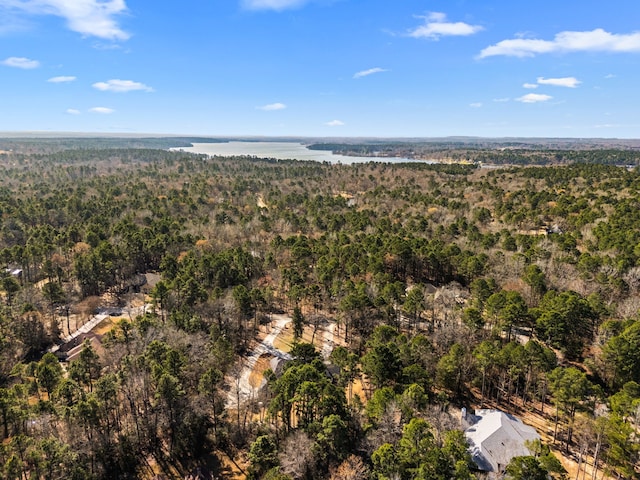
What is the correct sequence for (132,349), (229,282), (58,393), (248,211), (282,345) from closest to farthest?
(58,393)
(132,349)
(282,345)
(229,282)
(248,211)

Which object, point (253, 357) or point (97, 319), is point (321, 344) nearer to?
point (253, 357)

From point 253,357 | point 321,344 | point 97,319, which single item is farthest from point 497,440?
point 97,319

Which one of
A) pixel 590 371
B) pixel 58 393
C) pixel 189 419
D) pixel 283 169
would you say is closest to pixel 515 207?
pixel 590 371

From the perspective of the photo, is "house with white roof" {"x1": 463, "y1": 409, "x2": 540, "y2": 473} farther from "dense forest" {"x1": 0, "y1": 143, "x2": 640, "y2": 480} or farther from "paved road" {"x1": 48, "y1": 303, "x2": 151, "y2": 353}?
"paved road" {"x1": 48, "y1": 303, "x2": 151, "y2": 353}

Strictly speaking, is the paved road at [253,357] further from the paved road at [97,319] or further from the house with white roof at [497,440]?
the house with white roof at [497,440]

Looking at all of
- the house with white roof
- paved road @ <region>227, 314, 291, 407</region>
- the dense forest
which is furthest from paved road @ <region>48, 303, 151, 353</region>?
the house with white roof

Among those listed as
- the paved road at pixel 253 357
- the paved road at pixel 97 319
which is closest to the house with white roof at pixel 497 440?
the paved road at pixel 253 357

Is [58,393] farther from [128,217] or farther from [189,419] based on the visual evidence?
[128,217]
